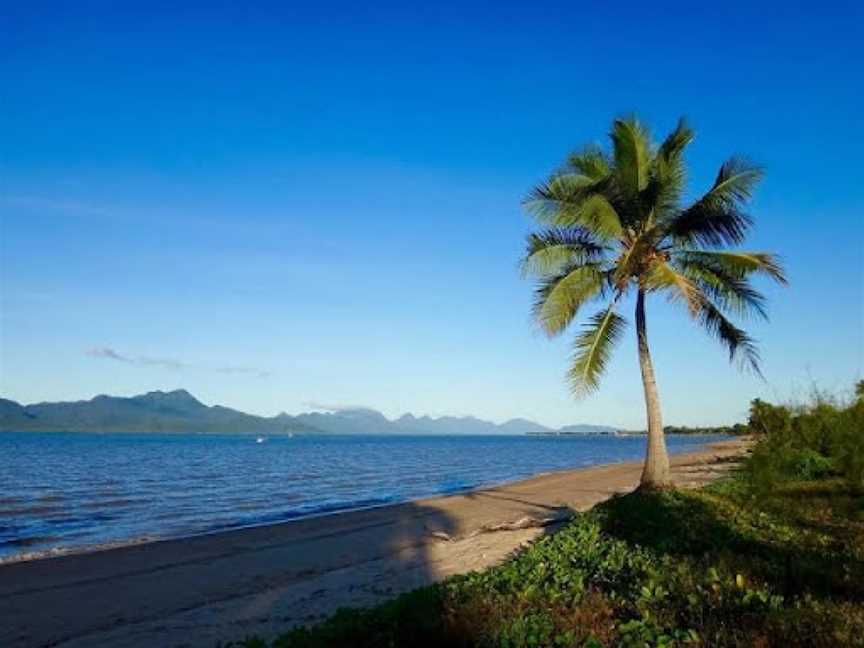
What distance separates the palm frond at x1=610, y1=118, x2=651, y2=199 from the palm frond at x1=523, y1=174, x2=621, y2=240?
0.59m

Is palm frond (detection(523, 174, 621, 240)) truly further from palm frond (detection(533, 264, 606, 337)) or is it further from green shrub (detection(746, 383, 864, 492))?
green shrub (detection(746, 383, 864, 492))

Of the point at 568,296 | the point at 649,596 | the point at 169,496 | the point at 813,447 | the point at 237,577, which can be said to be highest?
the point at 568,296

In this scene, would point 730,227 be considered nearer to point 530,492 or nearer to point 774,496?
point 774,496

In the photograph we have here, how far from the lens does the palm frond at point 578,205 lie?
56.1 ft

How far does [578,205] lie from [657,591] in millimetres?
12277

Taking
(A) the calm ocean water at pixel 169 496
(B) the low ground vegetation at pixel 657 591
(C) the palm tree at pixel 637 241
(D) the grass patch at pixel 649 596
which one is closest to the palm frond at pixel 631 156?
(C) the palm tree at pixel 637 241

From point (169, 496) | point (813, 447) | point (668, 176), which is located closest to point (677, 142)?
point (668, 176)

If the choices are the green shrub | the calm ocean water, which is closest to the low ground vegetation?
the green shrub

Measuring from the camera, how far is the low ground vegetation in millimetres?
5625

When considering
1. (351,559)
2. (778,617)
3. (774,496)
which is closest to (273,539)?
(351,559)

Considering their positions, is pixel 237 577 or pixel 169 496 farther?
pixel 169 496

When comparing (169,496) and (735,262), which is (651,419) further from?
(169,496)

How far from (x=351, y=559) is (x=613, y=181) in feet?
35.2

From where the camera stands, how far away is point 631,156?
17625 mm
